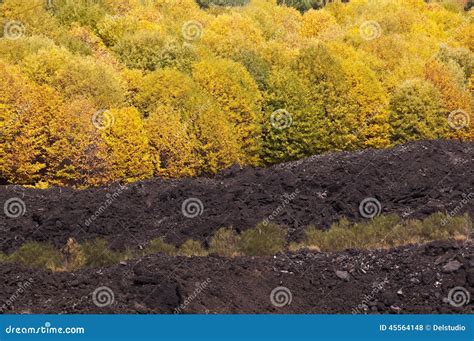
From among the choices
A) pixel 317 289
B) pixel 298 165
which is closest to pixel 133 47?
pixel 298 165

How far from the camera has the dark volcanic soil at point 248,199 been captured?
26.1 m

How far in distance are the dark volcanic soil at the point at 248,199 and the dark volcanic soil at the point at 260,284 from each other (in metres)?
6.86

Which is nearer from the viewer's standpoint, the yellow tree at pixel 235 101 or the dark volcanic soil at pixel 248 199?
the dark volcanic soil at pixel 248 199

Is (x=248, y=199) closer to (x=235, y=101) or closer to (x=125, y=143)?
(x=125, y=143)

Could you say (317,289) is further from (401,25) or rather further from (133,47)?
(401,25)

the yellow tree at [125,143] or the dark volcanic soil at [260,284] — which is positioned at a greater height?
the dark volcanic soil at [260,284]

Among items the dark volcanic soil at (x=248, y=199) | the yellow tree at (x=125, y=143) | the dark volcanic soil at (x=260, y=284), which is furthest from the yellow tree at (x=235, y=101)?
the dark volcanic soil at (x=260, y=284)

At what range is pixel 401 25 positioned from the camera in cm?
8975

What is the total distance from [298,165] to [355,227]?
10777 millimetres

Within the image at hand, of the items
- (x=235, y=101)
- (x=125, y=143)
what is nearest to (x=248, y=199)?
(x=125, y=143)

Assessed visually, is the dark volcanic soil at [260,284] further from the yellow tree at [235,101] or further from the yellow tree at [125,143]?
the yellow tree at [235,101]

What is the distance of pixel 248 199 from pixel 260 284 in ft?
39.0

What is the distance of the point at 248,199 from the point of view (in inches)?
1145

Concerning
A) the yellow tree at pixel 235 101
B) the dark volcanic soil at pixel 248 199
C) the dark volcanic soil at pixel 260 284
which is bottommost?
the yellow tree at pixel 235 101
